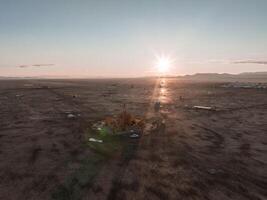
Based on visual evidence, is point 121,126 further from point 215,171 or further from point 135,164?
point 215,171

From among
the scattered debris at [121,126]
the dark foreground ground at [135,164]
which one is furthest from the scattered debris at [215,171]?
the scattered debris at [121,126]

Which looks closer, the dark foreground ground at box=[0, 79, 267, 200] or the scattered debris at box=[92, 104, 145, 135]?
the dark foreground ground at box=[0, 79, 267, 200]

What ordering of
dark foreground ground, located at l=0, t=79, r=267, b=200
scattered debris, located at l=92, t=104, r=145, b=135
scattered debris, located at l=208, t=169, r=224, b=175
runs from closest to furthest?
dark foreground ground, located at l=0, t=79, r=267, b=200 → scattered debris, located at l=208, t=169, r=224, b=175 → scattered debris, located at l=92, t=104, r=145, b=135

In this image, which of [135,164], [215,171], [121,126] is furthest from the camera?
[121,126]

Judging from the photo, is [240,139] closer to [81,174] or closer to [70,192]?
[81,174]

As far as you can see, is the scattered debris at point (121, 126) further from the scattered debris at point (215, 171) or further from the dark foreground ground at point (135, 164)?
the scattered debris at point (215, 171)

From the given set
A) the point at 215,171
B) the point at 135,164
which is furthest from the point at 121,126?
the point at 215,171

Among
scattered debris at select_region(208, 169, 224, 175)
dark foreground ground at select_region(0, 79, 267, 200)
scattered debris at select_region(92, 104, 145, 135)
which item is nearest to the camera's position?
dark foreground ground at select_region(0, 79, 267, 200)

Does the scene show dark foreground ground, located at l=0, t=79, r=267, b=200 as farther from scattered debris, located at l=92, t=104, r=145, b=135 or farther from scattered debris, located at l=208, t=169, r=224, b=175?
scattered debris, located at l=92, t=104, r=145, b=135

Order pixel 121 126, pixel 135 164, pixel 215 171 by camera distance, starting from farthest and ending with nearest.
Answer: pixel 121 126 < pixel 135 164 < pixel 215 171

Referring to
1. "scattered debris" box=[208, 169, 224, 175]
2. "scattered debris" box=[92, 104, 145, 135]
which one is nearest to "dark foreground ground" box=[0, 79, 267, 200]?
"scattered debris" box=[208, 169, 224, 175]

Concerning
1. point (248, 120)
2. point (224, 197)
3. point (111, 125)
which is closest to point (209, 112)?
point (248, 120)
